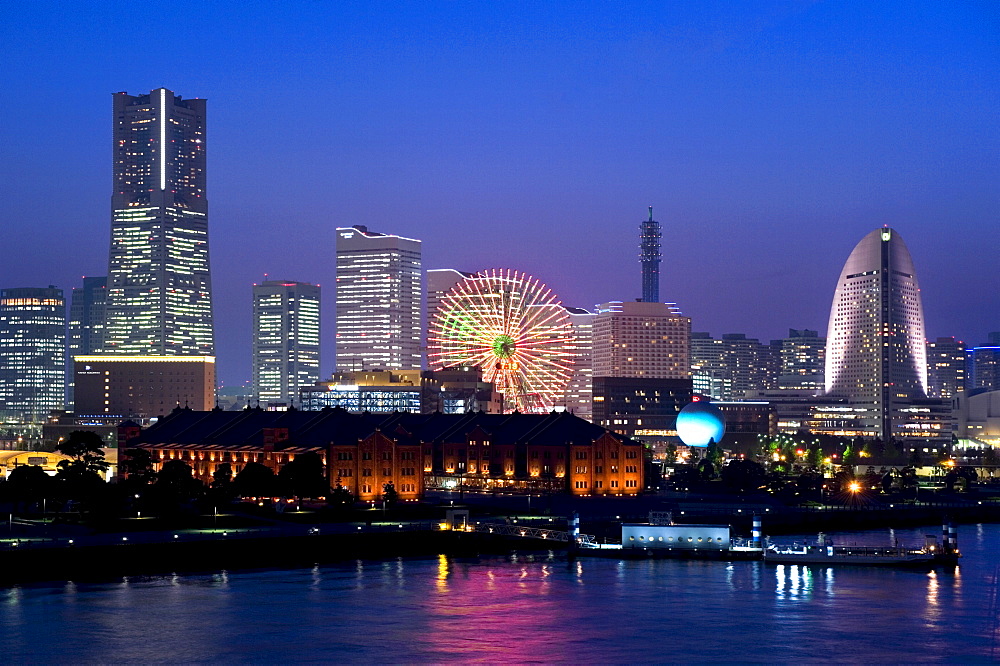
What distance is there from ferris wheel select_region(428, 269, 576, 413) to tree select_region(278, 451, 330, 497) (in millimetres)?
47681

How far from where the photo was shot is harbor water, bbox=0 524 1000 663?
79062 mm

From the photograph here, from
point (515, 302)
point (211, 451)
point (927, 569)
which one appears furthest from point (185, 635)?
point (515, 302)

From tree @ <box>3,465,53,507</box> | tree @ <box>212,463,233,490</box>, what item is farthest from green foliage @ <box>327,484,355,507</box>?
tree @ <box>3,465,53,507</box>

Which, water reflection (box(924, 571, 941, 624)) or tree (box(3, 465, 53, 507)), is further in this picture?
tree (box(3, 465, 53, 507))

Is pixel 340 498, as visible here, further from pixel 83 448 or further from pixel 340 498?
pixel 83 448

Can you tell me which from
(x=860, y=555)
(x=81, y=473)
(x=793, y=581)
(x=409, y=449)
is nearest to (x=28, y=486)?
(x=81, y=473)

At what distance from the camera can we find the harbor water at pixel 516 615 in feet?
259

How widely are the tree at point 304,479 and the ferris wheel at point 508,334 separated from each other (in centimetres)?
4768

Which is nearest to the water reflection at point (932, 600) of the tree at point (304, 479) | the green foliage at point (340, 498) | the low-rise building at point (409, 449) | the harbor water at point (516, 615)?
the harbor water at point (516, 615)

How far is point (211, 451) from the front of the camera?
17738 centimetres

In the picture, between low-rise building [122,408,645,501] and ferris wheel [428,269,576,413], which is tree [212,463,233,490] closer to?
low-rise building [122,408,645,501]

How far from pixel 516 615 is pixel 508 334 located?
105m

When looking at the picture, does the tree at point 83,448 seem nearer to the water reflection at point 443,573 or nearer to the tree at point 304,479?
the tree at point 304,479

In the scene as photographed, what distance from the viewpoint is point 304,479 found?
149 metres
